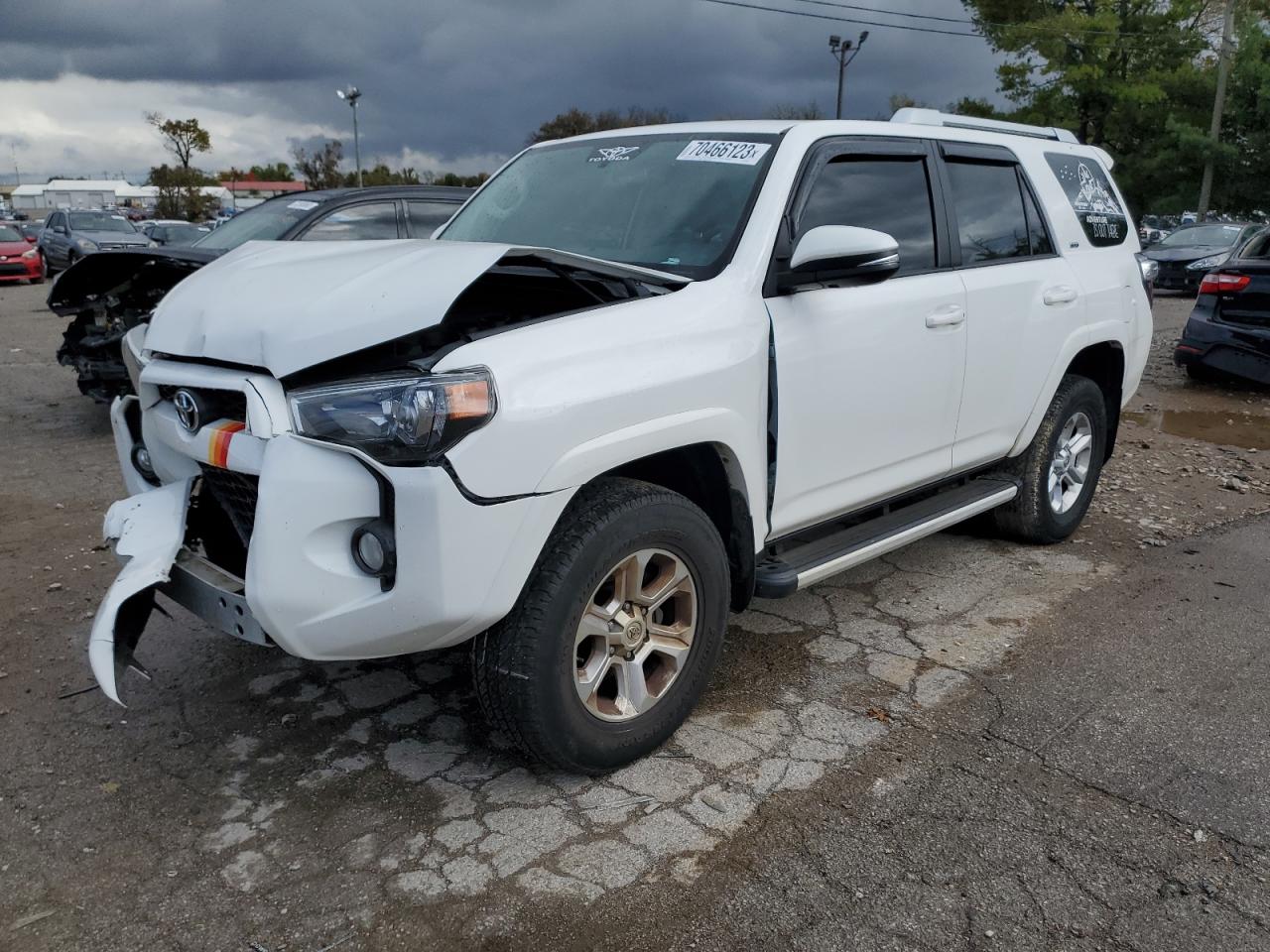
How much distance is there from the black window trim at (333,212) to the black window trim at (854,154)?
445 centimetres

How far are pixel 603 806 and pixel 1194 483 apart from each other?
5.33m

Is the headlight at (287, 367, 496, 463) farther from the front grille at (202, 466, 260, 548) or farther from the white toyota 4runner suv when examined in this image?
the front grille at (202, 466, 260, 548)

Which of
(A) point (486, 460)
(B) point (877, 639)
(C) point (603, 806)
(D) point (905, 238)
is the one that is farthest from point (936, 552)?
(A) point (486, 460)

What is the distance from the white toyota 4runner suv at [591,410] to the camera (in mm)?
2482

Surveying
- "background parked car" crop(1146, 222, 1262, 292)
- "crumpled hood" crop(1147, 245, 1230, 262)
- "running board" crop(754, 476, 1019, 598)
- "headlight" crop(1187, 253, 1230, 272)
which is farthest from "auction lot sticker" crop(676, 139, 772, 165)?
"crumpled hood" crop(1147, 245, 1230, 262)

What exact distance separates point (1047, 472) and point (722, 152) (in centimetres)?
238

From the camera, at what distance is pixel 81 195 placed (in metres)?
92.5

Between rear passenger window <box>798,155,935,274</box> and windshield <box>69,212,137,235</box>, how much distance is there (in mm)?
23305

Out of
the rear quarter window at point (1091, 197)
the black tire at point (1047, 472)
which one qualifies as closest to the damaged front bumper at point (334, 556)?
the black tire at point (1047, 472)

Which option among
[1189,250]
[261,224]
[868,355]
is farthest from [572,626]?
[1189,250]

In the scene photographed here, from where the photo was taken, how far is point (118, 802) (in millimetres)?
2949

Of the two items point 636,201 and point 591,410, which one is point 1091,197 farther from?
point 591,410

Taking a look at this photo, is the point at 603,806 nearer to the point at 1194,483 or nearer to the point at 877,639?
the point at 877,639

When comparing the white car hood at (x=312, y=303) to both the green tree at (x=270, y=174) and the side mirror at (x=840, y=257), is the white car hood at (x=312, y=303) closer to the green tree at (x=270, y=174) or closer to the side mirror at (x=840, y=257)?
the side mirror at (x=840, y=257)
